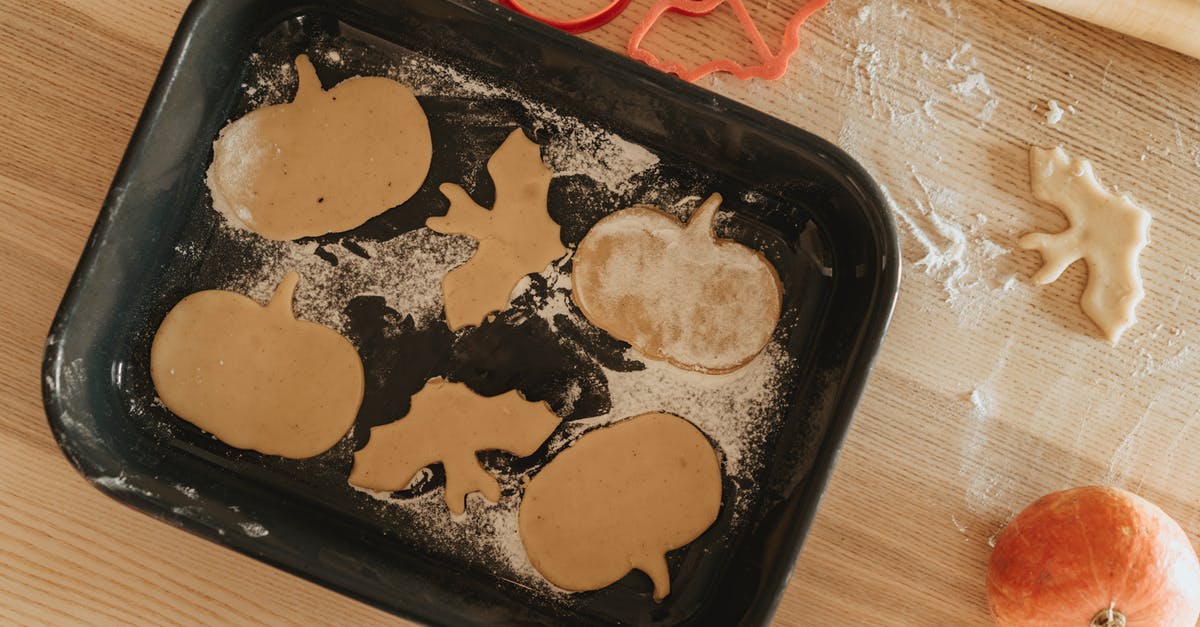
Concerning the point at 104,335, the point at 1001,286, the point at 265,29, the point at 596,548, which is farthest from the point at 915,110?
the point at 104,335

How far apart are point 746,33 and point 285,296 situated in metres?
0.55

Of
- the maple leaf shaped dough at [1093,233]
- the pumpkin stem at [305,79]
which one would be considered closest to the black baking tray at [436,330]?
Answer: the pumpkin stem at [305,79]

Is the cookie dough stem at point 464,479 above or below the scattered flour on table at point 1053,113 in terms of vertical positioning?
below

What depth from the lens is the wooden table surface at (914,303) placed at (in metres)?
0.80

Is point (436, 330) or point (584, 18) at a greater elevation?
point (584, 18)

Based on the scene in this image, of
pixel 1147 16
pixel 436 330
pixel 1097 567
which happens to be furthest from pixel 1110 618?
pixel 436 330

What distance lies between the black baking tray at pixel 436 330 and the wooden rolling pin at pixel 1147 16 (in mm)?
320

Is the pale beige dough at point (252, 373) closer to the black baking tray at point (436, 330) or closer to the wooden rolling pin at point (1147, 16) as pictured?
the black baking tray at point (436, 330)

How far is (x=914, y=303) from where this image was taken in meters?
0.80

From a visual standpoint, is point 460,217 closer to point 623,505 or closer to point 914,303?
point 623,505

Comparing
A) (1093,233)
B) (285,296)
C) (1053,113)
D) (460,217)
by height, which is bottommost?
(285,296)

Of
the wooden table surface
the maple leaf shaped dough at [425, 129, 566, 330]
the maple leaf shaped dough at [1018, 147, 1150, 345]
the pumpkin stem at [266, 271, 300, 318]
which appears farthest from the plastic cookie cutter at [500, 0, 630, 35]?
the maple leaf shaped dough at [1018, 147, 1150, 345]

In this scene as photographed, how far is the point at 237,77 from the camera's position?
0.80m

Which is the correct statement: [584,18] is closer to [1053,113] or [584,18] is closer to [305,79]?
[305,79]
